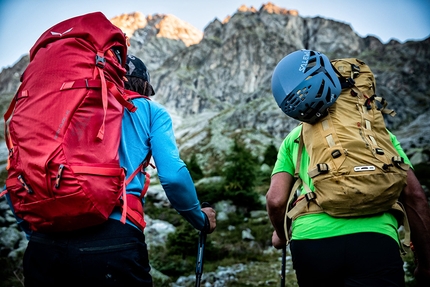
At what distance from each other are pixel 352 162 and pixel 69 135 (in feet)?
5.68

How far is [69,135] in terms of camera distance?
66.9 inches

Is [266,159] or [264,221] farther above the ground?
[264,221]

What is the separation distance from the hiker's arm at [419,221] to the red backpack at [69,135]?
208cm

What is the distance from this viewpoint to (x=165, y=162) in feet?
7.25

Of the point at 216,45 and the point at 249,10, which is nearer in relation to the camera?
the point at 216,45

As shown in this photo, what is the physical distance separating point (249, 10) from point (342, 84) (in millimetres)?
199523

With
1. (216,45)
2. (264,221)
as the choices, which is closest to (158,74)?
(216,45)

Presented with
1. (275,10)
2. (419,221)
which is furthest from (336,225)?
(275,10)

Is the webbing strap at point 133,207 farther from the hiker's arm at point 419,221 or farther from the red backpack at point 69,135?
the hiker's arm at point 419,221

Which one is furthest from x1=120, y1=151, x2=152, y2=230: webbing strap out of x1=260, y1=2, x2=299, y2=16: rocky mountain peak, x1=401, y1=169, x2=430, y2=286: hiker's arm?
x1=260, y1=2, x2=299, y2=16: rocky mountain peak

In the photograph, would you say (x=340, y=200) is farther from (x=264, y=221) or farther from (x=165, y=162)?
(x=264, y=221)

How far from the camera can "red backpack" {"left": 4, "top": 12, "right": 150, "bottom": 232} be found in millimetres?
1670

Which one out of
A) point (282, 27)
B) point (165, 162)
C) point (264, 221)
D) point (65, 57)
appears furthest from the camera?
point (282, 27)

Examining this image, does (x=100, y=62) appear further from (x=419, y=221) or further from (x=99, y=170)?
(x=419, y=221)
